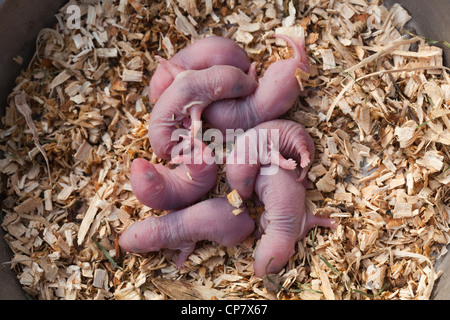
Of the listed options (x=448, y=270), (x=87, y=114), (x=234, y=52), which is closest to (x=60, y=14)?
(x=87, y=114)

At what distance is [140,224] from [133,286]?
0.28 metres

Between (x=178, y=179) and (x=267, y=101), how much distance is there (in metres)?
0.52

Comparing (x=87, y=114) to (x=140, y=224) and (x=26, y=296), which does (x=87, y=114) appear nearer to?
(x=140, y=224)

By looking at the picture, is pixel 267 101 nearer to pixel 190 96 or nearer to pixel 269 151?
pixel 269 151

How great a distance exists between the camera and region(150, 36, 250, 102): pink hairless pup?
1959mm

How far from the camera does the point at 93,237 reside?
1.98 m

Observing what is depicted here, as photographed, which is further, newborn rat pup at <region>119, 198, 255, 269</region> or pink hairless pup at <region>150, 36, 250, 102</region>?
pink hairless pup at <region>150, 36, 250, 102</region>

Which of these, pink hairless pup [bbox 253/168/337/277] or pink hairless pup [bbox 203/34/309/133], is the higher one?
pink hairless pup [bbox 203/34/309/133]

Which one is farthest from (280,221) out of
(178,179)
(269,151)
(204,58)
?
(204,58)

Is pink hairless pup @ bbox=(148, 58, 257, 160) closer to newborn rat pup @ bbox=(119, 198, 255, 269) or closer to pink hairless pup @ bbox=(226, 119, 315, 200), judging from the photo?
pink hairless pup @ bbox=(226, 119, 315, 200)

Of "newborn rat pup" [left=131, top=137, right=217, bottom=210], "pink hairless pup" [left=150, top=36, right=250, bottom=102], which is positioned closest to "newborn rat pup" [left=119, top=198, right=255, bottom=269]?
"newborn rat pup" [left=131, top=137, right=217, bottom=210]

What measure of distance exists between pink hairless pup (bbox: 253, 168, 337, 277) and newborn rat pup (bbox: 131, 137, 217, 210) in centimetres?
25

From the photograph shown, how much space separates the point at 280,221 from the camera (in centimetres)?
183

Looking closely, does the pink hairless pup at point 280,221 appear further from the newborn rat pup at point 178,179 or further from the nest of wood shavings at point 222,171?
the newborn rat pup at point 178,179
